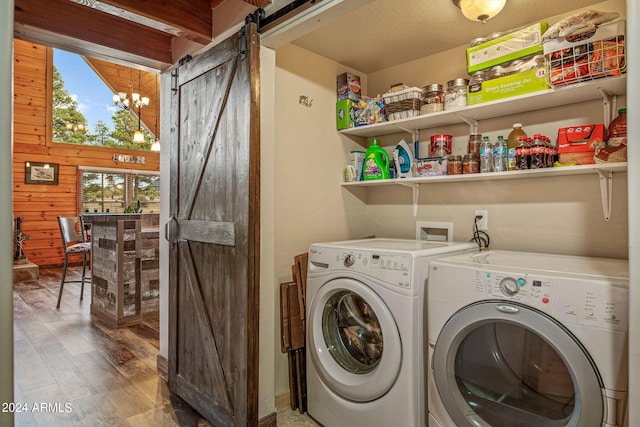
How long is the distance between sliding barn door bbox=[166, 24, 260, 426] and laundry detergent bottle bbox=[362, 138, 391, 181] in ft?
3.15

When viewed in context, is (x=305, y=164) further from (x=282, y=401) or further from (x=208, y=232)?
(x=282, y=401)

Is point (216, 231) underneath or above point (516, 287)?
above

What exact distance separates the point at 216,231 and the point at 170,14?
114cm

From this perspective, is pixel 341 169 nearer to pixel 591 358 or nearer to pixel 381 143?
pixel 381 143

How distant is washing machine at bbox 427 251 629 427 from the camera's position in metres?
1.08

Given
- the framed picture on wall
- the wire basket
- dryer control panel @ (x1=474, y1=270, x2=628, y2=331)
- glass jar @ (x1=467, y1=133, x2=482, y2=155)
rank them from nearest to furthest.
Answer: dryer control panel @ (x1=474, y1=270, x2=628, y2=331) < the wire basket < glass jar @ (x1=467, y1=133, x2=482, y2=155) < the framed picture on wall

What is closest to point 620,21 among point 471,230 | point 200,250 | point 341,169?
point 471,230

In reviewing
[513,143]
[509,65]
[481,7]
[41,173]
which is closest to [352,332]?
[513,143]

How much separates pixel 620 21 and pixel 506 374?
1434 millimetres

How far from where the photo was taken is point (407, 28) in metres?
2.10

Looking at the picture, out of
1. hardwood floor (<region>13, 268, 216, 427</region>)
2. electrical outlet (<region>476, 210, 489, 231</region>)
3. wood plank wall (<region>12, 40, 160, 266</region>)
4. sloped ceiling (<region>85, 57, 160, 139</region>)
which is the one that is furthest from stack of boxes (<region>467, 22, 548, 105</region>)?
wood plank wall (<region>12, 40, 160, 266</region>)

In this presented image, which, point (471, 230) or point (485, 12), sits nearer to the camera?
point (485, 12)

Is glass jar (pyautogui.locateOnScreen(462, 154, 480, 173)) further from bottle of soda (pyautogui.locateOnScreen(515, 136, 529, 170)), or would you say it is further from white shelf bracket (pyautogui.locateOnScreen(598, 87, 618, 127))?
white shelf bracket (pyautogui.locateOnScreen(598, 87, 618, 127))

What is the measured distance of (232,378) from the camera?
183 cm
